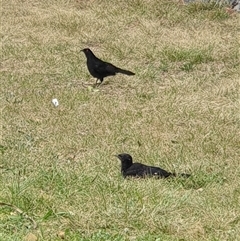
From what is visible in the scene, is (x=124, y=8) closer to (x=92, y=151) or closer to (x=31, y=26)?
(x=31, y=26)

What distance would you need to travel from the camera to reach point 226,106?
8.76 meters

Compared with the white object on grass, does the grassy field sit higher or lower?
higher

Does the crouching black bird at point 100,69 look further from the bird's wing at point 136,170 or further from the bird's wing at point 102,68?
the bird's wing at point 136,170

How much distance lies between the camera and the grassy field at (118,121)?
184 inches

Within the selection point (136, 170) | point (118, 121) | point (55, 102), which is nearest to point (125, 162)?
point (136, 170)

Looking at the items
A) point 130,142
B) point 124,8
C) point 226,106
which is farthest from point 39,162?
point 124,8

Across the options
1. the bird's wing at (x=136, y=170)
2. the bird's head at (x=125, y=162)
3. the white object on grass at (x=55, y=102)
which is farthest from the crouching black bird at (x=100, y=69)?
the bird's wing at (x=136, y=170)

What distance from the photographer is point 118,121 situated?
8.11 meters

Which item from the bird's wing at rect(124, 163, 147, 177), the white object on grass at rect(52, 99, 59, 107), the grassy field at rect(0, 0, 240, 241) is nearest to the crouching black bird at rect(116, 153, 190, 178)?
the bird's wing at rect(124, 163, 147, 177)

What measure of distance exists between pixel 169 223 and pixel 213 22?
8.63 m

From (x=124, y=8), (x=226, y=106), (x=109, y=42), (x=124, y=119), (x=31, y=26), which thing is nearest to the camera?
(x=124, y=119)

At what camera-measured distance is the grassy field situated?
4668mm

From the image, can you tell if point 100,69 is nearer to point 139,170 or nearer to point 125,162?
point 125,162

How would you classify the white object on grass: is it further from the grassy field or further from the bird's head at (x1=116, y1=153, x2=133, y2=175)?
the bird's head at (x1=116, y1=153, x2=133, y2=175)
